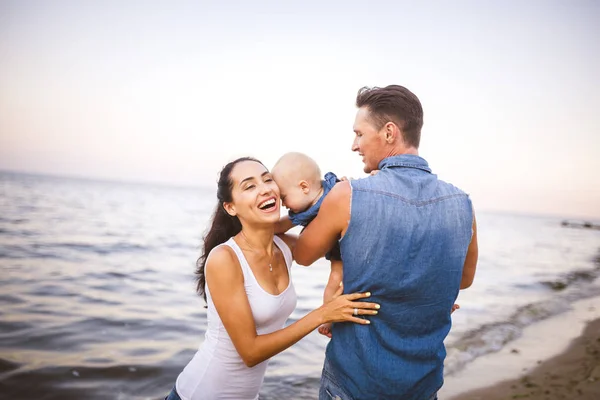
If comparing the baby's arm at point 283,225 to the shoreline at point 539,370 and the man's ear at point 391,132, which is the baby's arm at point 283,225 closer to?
the man's ear at point 391,132

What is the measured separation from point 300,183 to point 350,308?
2.71 feet

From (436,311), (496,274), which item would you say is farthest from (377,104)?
(496,274)

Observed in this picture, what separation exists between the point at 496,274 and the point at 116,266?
12.7m

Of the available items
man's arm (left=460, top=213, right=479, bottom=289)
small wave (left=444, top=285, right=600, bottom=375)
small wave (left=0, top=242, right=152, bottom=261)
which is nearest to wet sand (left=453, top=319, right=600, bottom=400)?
small wave (left=444, top=285, right=600, bottom=375)

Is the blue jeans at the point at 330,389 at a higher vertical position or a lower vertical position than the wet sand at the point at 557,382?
higher

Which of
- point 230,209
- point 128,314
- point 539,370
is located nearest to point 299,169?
point 230,209

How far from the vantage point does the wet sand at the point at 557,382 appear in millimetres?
5161

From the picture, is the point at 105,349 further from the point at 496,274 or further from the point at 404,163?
the point at 496,274

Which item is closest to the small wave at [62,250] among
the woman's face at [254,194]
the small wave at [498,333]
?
the small wave at [498,333]

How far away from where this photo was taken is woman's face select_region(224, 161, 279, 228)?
258cm

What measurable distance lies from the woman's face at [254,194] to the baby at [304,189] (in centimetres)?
8

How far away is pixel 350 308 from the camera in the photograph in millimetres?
2006

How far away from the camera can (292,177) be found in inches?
99.6

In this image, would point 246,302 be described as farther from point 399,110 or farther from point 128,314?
point 128,314
